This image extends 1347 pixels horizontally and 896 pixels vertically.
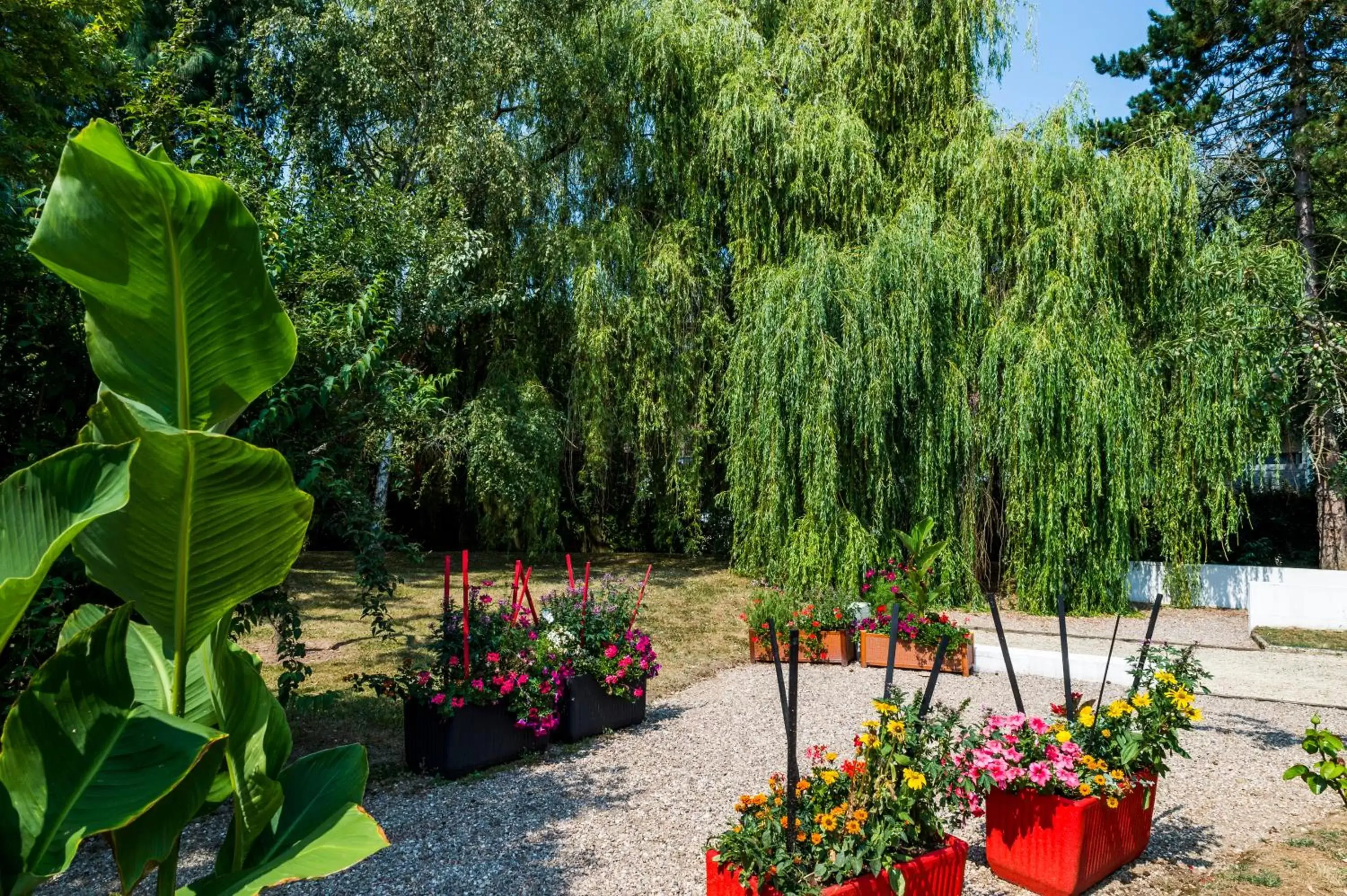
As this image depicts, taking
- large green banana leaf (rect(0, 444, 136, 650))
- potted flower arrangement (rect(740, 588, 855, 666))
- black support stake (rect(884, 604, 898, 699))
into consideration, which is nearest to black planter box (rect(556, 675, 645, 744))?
potted flower arrangement (rect(740, 588, 855, 666))

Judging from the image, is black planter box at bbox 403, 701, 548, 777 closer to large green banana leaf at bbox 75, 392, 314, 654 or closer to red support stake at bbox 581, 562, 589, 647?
red support stake at bbox 581, 562, 589, 647

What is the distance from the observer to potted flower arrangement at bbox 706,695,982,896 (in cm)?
283

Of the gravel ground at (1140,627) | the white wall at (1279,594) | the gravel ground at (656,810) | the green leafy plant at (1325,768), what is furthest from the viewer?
the white wall at (1279,594)

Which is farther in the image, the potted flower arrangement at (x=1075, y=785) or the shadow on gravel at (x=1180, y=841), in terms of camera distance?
the shadow on gravel at (x=1180, y=841)

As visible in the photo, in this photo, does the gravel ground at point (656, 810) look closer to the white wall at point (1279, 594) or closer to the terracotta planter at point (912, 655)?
the terracotta planter at point (912, 655)

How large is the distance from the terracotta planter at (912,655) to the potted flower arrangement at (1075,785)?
402cm

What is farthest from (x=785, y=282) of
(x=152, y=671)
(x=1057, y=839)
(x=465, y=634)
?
(x=152, y=671)

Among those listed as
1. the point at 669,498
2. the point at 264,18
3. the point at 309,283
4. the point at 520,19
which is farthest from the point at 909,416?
the point at 264,18

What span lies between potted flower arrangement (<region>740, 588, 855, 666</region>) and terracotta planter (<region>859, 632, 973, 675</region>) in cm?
21

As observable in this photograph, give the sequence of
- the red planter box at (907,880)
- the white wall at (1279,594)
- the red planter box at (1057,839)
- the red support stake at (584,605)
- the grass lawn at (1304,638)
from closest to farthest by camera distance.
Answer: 1. the red planter box at (907,880)
2. the red planter box at (1057,839)
3. the red support stake at (584,605)
4. the grass lawn at (1304,638)
5. the white wall at (1279,594)

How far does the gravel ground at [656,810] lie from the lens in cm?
374

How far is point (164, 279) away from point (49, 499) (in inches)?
17.9

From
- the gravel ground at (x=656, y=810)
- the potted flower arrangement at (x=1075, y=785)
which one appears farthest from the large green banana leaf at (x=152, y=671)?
the potted flower arrangement at (x=1075, y=785)

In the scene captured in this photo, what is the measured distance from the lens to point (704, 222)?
12.4 meters
